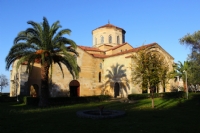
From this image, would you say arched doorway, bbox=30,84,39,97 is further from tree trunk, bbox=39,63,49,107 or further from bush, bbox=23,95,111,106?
tree trunk, bbox=39,63,49,107

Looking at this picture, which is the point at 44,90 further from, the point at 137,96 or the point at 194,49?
the point at 194,49

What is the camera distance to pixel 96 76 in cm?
3494

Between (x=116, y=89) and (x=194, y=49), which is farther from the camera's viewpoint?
(x=116, y=89)

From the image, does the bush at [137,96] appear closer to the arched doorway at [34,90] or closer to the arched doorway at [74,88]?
the arched doorway at [74,88]

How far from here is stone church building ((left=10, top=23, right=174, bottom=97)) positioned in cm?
3041

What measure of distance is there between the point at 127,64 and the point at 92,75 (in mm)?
7112

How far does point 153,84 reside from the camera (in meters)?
18.3

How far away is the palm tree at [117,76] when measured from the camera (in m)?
31.0

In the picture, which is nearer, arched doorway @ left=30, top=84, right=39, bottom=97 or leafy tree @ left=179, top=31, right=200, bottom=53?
leafy tree @ left=179, top=31, right=200, bottom=53

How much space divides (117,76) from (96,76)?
4.06 meters

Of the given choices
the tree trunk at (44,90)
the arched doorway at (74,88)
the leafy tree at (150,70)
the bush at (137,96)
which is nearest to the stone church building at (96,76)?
the arched doorway at (74,88)

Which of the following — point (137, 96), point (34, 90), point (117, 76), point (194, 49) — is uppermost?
point (194, 49)

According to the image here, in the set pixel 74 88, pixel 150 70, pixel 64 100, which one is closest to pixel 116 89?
pixel 74 88

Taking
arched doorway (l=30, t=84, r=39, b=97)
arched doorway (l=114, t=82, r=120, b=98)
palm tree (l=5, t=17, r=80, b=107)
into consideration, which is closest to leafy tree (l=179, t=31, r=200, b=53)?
palm tree (l=5, t=17, r=80, b=107)
